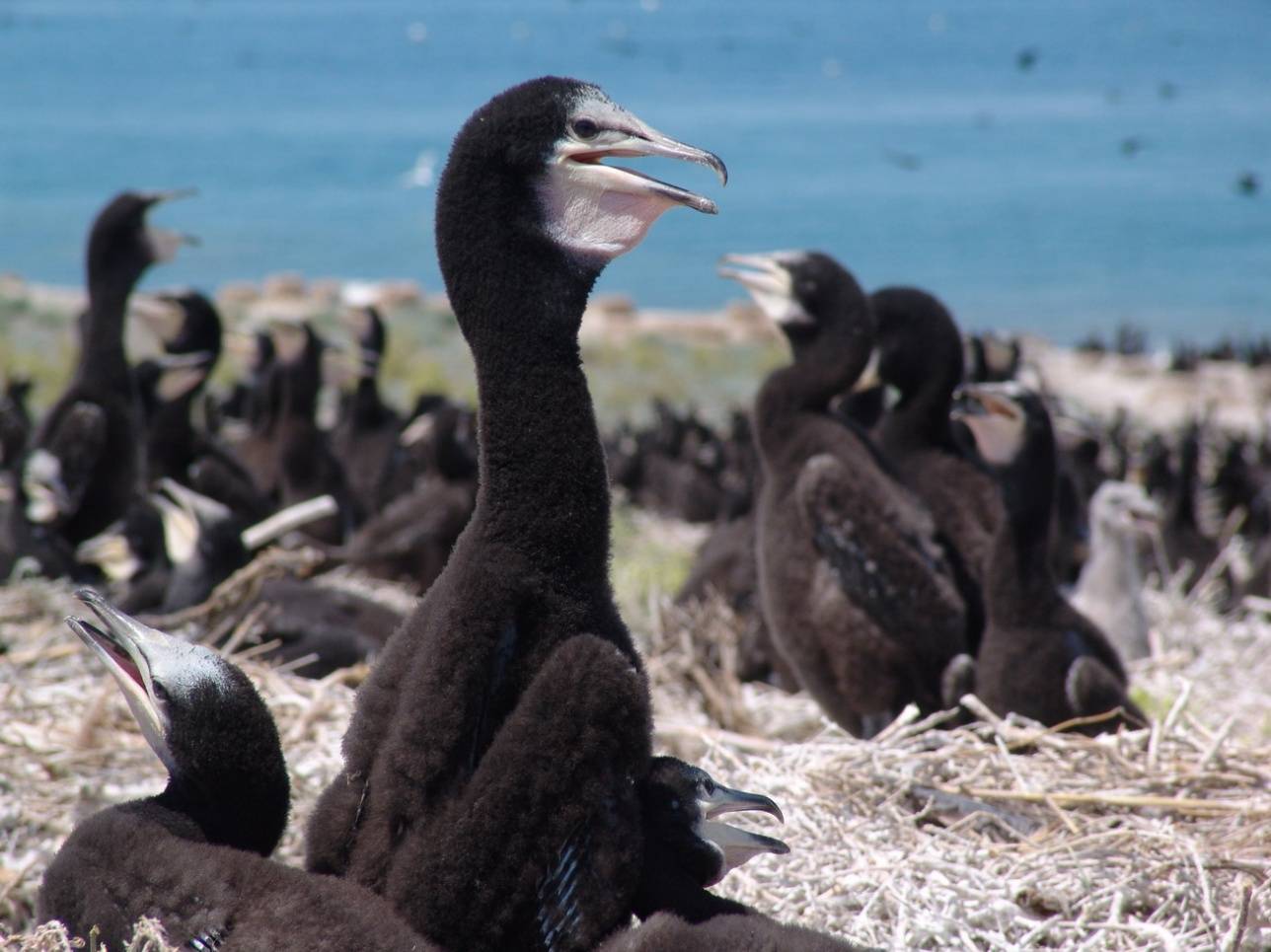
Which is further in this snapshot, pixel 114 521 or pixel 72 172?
pixel 72 172

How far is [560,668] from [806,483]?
8.06 ft

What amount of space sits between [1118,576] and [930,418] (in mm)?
1481

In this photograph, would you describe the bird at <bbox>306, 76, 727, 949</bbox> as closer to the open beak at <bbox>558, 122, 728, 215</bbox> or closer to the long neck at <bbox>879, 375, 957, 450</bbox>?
the open beak at <bbox>558, 122, 728, 215</bbox>

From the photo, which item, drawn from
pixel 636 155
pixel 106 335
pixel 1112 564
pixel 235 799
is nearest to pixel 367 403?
pixel 106 335

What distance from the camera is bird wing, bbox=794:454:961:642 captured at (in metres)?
5.06

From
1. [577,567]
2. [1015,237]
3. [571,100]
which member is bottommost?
[1015,237]

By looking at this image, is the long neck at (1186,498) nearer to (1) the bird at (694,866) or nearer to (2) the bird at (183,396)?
(2) the bird at (183,396)

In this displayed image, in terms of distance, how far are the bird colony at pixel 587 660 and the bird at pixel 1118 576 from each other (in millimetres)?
17

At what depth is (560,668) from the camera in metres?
2.76

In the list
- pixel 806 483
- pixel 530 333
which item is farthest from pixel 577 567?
pixel 806 483

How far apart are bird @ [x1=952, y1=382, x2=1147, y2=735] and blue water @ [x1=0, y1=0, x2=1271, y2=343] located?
18.5 m

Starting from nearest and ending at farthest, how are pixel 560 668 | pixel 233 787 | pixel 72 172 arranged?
pixel 560 668 → pixel 233 787 → pixel 72 172

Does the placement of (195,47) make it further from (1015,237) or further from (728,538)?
(728,538)

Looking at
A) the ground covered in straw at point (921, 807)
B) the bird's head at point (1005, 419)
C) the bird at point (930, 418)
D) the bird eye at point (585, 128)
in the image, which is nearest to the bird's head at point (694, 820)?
the ground covered in straw at point (921, 807)
